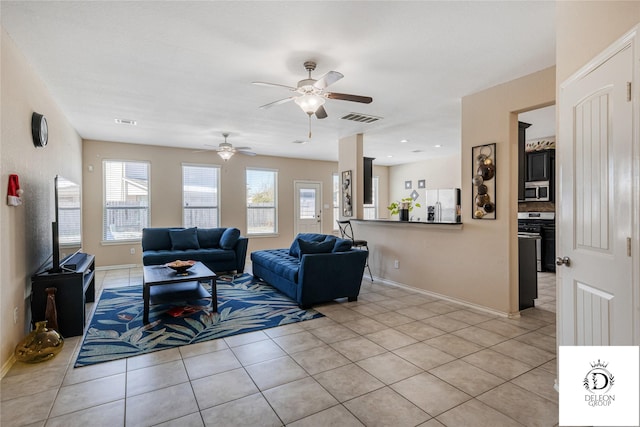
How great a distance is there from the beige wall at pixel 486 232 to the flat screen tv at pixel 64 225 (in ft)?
14.3

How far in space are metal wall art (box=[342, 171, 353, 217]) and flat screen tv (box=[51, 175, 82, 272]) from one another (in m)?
4.27

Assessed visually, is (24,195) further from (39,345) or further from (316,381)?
(316,381)

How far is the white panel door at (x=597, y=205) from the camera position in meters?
1.57

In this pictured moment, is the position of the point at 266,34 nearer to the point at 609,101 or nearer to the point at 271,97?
the point at 271,97

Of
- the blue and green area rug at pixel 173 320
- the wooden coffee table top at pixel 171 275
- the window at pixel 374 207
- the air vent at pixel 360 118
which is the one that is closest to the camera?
the blue and green area rug at pixel 173 320

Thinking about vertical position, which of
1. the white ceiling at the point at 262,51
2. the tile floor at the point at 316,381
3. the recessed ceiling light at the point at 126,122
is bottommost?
the tile floor at the point at 316,381

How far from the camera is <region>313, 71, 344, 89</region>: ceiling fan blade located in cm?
260

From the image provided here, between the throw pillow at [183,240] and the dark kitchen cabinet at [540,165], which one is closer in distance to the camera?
the throw pillow at [183,240]

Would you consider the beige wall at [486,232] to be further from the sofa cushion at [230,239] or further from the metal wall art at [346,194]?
the sofa cushion at [230,239]

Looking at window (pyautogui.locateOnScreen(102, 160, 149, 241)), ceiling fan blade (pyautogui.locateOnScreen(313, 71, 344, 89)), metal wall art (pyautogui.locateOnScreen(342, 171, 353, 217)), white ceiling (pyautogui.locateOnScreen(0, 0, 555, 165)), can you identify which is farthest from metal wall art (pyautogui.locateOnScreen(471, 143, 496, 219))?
window (pyautogui.locateOnScreen(102, 160, 149, 241))

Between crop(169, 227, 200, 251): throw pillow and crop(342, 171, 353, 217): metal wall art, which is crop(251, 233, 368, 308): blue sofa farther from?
crop(169, 227, 200, 251): throw pillow

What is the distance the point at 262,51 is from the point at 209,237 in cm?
450

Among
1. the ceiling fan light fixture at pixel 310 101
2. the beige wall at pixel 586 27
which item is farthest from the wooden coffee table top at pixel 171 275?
the beige wall at pixel 586 27

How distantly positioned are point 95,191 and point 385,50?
6.41 meters
